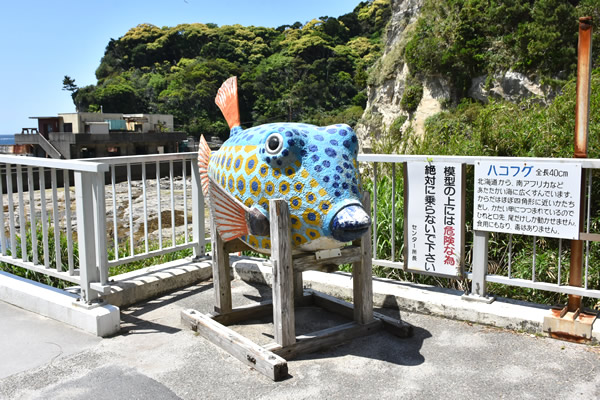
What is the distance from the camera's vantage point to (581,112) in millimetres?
3639

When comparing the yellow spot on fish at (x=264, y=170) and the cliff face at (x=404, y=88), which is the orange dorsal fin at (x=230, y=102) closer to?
the yellow spot on fish at (x=264, y=170)

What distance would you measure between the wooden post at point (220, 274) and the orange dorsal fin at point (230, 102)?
86 centimetres

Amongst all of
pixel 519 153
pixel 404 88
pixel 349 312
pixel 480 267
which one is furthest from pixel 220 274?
pixel 404 88

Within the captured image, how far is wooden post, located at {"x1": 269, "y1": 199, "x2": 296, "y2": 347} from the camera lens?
3318 mm

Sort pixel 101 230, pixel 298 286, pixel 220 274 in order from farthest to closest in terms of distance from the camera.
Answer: pixel 298 286 < pixel 220 274 < pixel 101 230

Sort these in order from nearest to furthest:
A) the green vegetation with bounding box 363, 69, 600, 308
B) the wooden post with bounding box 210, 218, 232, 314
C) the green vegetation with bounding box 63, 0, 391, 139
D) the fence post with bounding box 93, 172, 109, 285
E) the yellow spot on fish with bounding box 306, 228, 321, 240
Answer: the yellow spot on fish with bounding box 306, 228, 321, 240 → the fence post with bounding box 93, 172, 109, 285 → the wooden post with bounding box 210, 218, 232, 314 → the green vegetation with bounding box 363, 69, 600, 308 → the green vegetation with bounding box 63, 0, 391, 139

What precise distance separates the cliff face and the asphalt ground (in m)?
17.2

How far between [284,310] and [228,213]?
756mm

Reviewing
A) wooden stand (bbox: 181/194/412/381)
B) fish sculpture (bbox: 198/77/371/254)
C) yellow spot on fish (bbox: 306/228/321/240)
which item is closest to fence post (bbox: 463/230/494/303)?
wooden stand (bbox: 181/194/412/381)

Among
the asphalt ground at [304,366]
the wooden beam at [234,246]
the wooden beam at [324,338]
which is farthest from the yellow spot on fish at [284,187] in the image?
→ the asphalt ground at [304,366]

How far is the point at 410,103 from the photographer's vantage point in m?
25.5

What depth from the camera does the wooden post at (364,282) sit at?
3.84m

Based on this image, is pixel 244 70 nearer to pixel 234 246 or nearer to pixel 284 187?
pixel 234 246

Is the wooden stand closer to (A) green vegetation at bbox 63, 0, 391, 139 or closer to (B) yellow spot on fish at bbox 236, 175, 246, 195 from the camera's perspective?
(B) yellow spot on fish at bbox 236, 175, 246, 195
